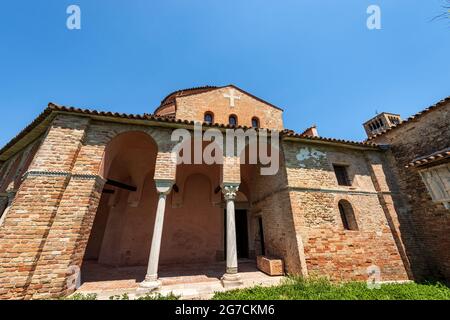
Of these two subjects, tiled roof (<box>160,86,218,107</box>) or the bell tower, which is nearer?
tiled roof (<box>160,86,218,107</box>)

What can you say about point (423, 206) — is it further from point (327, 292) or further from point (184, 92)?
point (184, 92)

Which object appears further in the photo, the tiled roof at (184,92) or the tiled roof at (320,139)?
the tiled roof at (184,92)

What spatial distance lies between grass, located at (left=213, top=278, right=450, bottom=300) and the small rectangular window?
12.5 feet

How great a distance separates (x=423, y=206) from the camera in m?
7.35

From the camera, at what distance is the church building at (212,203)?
4918 mm

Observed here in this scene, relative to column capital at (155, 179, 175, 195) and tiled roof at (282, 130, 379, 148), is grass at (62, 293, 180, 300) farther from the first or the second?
tiled roof at (282, 130, 379, 148)

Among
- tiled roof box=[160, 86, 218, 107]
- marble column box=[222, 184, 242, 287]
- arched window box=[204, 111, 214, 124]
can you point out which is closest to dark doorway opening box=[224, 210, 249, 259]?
marble column box=[222, 184, 242, 287]

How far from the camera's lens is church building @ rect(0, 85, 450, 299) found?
4918 mm

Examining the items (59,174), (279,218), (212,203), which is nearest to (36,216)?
(59,174)

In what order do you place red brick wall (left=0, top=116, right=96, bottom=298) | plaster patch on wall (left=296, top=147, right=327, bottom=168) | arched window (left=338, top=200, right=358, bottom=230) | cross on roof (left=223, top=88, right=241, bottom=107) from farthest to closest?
cross on roof (left=223, top=88, right=241, bottom=107), plaster patch on wall (left=296, top=147, right=327, bottom=168), arched window (left=338, top=200, right=358, bottom=230), red brick wall (left=0, top=116, right=96, bottom=298)

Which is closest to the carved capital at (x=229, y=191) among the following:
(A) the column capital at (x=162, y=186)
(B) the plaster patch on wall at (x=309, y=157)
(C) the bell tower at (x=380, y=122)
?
(A) the column capital at (x=162, y=186)

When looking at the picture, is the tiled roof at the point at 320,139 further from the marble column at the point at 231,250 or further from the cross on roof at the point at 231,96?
the cross on roof at the point at 231,96

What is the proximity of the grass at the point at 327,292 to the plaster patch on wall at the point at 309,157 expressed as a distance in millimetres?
4183
